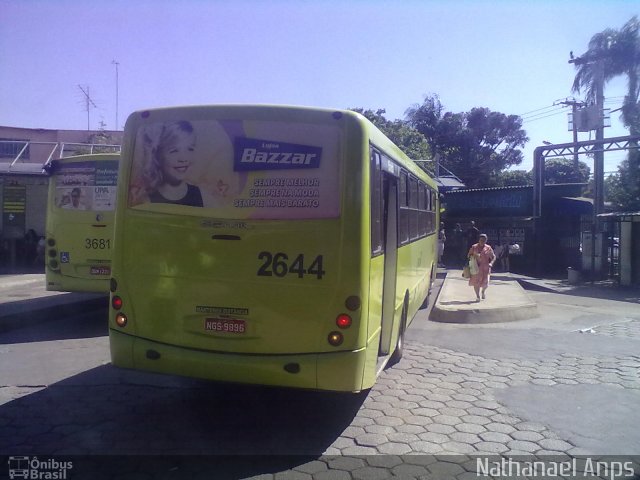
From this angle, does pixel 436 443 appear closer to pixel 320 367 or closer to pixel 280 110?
pixel 320 367

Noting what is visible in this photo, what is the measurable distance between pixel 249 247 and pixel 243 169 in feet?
2.38

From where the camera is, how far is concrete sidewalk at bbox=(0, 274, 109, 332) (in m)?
10.3

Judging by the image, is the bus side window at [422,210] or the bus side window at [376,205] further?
the bus side window at [422,210]

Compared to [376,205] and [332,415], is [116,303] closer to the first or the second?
[332,415]

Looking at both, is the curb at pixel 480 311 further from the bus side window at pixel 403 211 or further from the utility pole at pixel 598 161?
the utility pole at pixel 598 161

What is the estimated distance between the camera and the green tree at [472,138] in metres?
47.3

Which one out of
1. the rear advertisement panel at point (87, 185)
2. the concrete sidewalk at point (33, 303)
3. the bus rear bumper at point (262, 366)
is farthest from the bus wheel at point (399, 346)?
the concrete sidewalk at point (33, 303)

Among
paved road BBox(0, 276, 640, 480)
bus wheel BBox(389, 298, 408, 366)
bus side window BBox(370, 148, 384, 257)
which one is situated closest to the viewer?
paved road BBox(0, 276, 640, 480)

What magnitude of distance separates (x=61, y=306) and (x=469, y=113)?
44.0 meters

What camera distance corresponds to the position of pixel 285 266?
205 inches

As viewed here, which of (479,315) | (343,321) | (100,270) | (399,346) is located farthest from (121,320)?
(479,315)

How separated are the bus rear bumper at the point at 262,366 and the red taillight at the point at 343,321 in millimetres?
240

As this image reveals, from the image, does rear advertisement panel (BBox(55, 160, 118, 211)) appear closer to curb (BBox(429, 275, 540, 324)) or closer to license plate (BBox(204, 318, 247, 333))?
license plate (BBox(204, 318, 247, 333))

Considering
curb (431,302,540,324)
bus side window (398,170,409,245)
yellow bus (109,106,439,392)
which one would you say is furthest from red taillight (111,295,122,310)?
curb (431,302,540,324)
